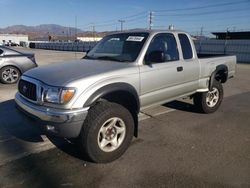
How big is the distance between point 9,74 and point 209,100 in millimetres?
7005

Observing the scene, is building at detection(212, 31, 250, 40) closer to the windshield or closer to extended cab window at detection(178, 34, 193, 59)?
extended cab window at detection(178, 34, 193, 59)

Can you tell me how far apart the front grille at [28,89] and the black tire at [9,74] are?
5.99m

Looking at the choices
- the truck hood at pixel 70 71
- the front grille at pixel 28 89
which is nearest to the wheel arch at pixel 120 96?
the truck hood at pixel 70 71

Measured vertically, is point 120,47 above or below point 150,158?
above

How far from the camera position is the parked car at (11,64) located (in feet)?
31.3

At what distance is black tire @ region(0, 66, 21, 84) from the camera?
9.55 m

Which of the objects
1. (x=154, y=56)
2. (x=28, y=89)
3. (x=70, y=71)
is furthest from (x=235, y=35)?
(x=28, y=89)

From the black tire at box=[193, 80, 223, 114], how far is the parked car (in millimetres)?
6523

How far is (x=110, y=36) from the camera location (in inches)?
209

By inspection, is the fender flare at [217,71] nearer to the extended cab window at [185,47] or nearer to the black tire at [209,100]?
the black tire at [209,100]

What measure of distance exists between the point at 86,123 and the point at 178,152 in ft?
5.10

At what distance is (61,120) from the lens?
11.0ft

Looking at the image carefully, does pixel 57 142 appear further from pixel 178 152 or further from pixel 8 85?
pixel 8 85

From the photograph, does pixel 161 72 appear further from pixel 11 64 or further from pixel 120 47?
pixel 11 64
